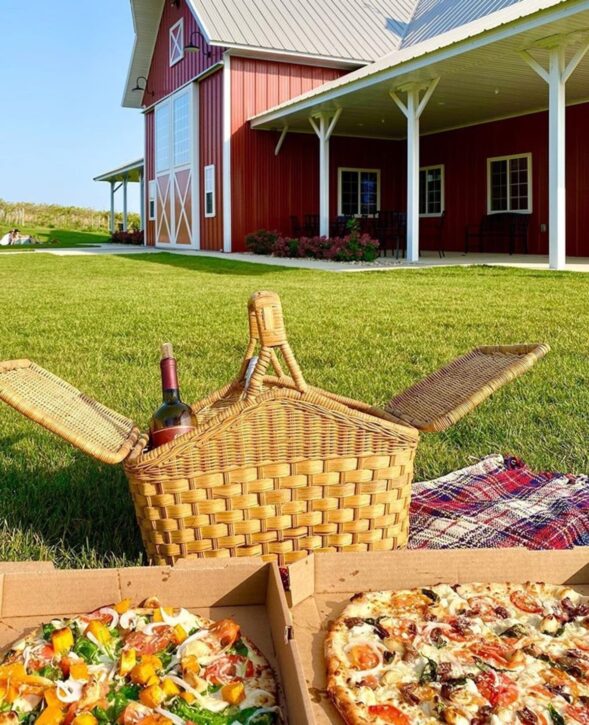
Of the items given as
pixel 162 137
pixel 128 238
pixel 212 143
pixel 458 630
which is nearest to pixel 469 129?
pixel 212 143

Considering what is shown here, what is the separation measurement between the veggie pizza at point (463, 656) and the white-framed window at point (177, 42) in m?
20.0

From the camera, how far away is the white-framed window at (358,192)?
1925 cm

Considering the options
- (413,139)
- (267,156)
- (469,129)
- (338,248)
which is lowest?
(338,248)

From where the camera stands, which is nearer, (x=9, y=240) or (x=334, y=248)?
(x=334, y=248)

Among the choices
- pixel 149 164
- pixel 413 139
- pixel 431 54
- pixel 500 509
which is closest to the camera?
pixel 500 509

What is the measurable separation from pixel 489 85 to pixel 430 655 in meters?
13.6

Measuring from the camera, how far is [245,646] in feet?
4.74

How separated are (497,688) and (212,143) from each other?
1805 cm

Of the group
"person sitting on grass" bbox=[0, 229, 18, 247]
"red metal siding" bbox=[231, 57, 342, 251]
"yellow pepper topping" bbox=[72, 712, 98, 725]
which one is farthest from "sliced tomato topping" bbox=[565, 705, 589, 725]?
"person sitting on grass" bbox=[0, 229, 18, 247]

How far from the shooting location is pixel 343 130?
1861cm

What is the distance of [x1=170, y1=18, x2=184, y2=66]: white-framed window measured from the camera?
1983 centimetres

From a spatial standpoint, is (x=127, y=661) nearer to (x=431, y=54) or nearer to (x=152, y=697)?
(x=152, y=697)

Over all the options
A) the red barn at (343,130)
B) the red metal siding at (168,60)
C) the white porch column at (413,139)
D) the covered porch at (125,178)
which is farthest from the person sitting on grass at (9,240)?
the white porch column at (413,139)

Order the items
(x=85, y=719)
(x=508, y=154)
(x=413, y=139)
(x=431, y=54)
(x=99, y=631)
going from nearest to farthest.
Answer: (x=85, y=719) → (x=99, y=631) → (x=431, y=54) → (x=413, y=139) → (x=508, y=154)
